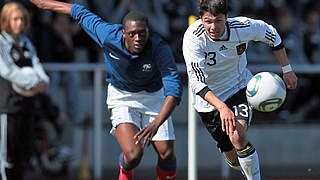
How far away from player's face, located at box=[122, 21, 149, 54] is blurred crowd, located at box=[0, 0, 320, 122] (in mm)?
3964

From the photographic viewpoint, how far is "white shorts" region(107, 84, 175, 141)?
7.69 meters

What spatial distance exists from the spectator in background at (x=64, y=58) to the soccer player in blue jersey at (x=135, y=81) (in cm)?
326

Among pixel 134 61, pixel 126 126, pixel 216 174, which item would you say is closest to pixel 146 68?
pixel 134 61

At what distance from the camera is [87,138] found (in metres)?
11.2

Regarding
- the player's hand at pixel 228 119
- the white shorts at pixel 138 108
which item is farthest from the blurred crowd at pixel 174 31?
the player's hand at pixel 228 119

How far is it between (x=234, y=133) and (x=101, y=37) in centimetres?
171

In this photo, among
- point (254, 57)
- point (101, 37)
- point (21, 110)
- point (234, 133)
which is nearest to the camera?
point (234, 133)

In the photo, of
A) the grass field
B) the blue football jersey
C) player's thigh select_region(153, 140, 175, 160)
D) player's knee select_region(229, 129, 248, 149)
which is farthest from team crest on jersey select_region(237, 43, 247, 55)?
the grass field

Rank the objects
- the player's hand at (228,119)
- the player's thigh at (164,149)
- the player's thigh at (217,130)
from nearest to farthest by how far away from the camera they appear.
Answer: the player's hand at (228,119)
the player's thigh at (217,130)
the player's thigh at (164,149)

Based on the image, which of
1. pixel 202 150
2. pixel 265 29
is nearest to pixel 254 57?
pixel 202 150

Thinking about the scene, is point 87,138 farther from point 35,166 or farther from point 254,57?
point 254,57

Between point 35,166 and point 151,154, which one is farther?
point 151,154

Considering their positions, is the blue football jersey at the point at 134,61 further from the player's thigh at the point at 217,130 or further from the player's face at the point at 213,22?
the player's face at the point at 213,22

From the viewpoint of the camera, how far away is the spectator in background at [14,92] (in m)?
8.01
